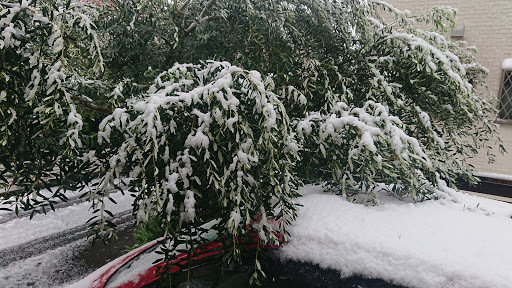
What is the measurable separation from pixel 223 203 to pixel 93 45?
3.90ft

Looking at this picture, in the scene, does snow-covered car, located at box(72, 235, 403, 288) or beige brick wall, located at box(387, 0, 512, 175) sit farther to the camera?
beige brick wall, located at box(387, 0, 512, 175)

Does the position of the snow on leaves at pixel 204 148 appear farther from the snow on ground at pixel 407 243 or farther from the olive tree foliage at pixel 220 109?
the snow on ground at pixel 407 243

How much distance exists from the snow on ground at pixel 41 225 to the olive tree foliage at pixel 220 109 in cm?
394

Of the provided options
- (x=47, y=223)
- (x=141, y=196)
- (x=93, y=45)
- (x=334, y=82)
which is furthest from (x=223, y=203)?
(x=47, y=223)

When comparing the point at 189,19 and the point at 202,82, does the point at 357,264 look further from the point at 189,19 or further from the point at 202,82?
the point at 189,19

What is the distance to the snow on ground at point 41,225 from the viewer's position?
5.72m

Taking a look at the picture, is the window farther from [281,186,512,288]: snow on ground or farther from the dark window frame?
[281,186,512,288]: snow on ground

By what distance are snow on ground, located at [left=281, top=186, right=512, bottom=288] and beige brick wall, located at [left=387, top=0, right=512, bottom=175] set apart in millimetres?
5406

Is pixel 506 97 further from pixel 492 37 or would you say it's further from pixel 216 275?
pixel 216 275

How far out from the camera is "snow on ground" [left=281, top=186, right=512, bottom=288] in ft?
5.32

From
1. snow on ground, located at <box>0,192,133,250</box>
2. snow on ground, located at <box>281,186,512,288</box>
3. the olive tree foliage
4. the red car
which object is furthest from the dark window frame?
snow on ground, located at <box>0,192,133,250</box>

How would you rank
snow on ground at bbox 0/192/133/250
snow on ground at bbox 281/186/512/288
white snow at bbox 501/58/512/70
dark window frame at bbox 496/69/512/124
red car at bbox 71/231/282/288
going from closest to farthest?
snow on ground at bbox 281/186/512/288 < red car at bbox 71/231/282/288 < snow on ground at bbox 0/192/133/250 < white snow at bbox 501/58/512/70 < dark window frame at bbox 496/69/512/124

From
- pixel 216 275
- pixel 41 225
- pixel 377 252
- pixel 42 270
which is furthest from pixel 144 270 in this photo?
pixel 41 225

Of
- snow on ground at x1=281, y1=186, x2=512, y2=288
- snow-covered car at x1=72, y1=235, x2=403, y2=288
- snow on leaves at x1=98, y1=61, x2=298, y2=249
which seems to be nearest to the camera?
snow on ground at x1=281, y1=186, x2=512, y2=288
